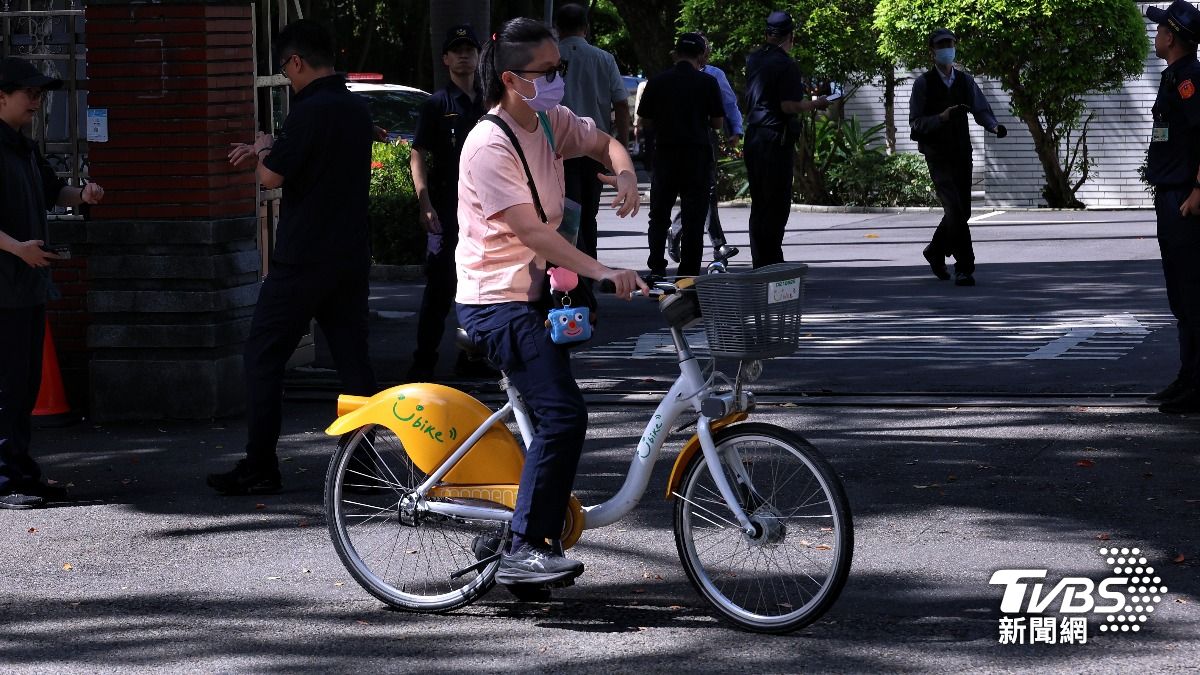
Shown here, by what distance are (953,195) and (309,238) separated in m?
7.88

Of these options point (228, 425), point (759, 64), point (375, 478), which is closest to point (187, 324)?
point (228, 425)

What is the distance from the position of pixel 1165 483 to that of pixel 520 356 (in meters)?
3.17

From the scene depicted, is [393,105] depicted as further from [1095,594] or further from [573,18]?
[1095,594]

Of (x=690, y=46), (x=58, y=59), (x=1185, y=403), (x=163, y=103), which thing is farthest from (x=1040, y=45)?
(x=163, y=103)

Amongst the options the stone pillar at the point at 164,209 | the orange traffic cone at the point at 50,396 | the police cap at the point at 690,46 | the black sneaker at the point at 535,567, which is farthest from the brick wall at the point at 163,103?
the police cap at the point at 690,46

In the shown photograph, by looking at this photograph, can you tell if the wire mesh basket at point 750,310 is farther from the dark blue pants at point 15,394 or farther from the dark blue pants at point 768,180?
the dark blue pants at point 768,180

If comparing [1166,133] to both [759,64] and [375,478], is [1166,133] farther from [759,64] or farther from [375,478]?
[759,64]

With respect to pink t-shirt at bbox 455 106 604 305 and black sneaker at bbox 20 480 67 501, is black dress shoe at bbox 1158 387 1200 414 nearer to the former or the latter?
pink t-shirt at bbox 455 106 604 305

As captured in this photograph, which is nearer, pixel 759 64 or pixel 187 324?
pixel 187 324

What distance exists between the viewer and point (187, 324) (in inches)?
370

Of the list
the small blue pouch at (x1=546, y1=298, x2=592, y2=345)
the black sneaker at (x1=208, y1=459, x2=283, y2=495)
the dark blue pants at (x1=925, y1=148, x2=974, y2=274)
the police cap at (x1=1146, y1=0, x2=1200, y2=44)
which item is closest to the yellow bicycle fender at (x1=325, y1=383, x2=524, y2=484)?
the small blue pouch at (x1=546, y1=298, x2=592, y2=345)

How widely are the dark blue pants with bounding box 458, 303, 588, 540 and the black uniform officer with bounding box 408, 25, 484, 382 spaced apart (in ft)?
14.5

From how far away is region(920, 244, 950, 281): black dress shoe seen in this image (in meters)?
14.6

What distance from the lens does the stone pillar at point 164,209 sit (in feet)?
30.6
